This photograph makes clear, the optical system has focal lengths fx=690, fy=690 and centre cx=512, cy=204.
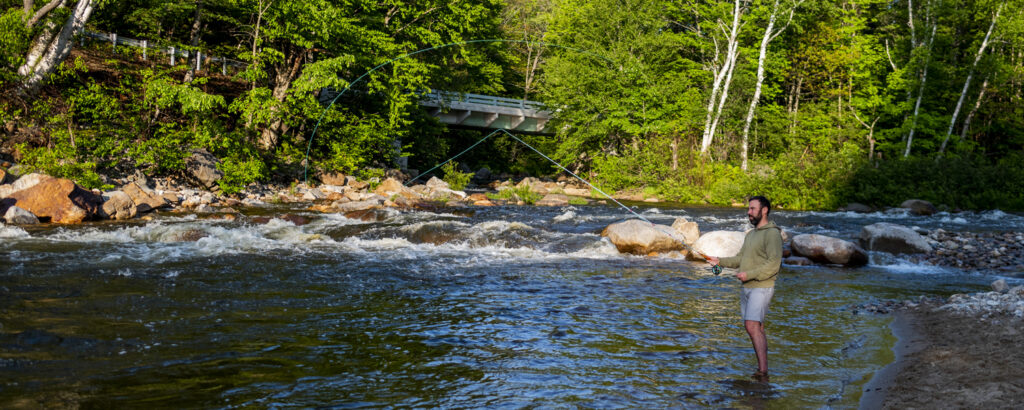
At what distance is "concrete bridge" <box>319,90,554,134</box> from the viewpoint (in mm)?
38625

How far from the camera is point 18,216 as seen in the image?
1434cm

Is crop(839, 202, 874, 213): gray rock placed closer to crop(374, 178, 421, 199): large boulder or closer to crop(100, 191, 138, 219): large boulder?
crop(374, 178, 421, 199): large boulder

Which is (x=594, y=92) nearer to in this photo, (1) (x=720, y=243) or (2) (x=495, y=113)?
(2) (x=495, y=113)

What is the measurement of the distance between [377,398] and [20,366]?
117 inches

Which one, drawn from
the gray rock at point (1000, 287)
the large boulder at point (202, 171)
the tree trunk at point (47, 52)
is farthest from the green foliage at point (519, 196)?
the gray rock at point (1000, 287)

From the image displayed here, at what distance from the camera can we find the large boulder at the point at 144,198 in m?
17.8

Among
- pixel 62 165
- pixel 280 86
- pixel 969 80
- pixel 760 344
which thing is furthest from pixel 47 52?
pixel 969 80

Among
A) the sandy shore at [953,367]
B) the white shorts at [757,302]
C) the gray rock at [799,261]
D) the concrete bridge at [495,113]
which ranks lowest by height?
the gray rock at [799,261]

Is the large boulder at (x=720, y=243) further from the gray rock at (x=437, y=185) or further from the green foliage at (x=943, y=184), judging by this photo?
the green foliage at (x=943, y=184)

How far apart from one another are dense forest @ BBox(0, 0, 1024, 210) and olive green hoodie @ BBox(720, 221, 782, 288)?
52.0ft

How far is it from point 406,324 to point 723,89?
91.9 ft

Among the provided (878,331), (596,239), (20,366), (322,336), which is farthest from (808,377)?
(596,239)

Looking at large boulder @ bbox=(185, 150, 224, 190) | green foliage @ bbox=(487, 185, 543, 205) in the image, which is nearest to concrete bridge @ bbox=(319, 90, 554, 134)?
green foliage @ bbox=(487, 185, 543, 205)

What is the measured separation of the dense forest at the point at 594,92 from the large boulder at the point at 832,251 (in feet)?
39.9
